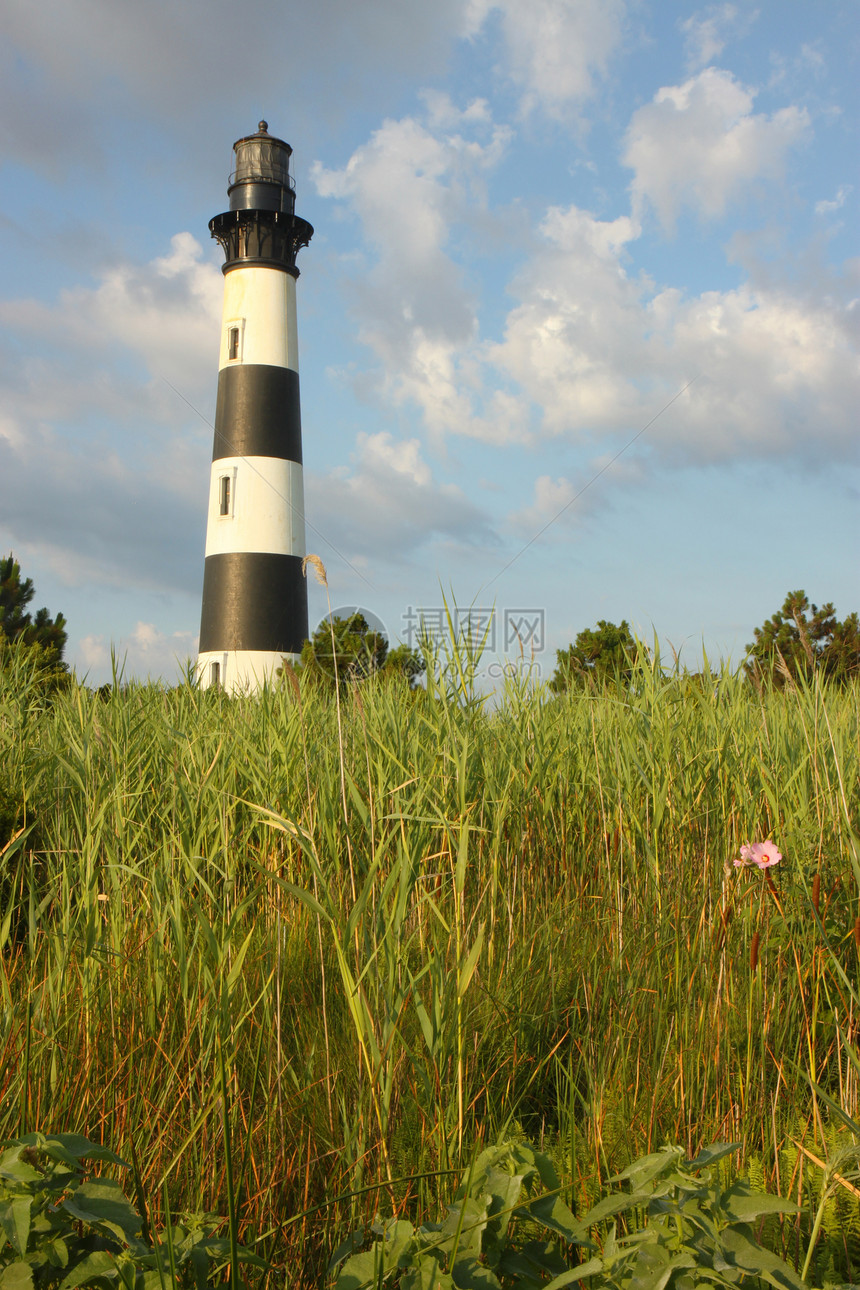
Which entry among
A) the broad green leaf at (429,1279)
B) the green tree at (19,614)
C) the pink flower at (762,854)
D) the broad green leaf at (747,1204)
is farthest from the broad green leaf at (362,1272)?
the green tree at (19,614)

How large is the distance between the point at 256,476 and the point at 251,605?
230 centimetres

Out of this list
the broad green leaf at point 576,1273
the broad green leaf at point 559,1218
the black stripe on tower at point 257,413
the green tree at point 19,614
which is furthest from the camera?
the black stripe on tower at point 257,413

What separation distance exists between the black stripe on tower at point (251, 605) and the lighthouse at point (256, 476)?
17mm

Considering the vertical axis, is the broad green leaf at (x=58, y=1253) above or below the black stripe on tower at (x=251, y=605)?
below

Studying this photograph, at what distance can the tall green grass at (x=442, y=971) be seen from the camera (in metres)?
1.65

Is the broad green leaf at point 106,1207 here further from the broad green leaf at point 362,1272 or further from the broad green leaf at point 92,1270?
the broad green leaf at point 362,1272

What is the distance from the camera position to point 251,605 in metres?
14.5

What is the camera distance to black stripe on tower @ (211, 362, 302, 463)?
48.7ft

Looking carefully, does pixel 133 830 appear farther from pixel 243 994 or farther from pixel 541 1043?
pixel 541 1043

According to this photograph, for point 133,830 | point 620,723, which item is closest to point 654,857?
point 620,723

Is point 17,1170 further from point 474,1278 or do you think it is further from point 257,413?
point 257,413

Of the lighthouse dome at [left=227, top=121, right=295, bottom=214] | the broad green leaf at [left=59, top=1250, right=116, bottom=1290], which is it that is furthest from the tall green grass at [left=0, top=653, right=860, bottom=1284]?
the lighthouse dome at [left=227, top=121, right=295, bottom=214]

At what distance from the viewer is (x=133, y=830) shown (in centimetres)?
312

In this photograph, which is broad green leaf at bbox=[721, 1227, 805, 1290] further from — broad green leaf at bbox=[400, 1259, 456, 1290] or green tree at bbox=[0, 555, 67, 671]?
green tree at bbox=[0, 555, 67, 671]
